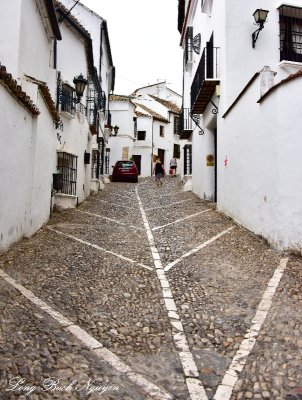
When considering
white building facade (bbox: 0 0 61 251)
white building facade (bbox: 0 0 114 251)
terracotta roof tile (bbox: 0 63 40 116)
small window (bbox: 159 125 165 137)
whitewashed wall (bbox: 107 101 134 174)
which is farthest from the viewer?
small window (bbox: 159 125 165 137)

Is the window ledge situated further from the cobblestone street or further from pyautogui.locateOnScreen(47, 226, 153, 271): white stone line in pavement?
the cobblestone street

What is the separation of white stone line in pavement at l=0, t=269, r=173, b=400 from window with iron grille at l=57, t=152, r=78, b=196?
7.32 meters

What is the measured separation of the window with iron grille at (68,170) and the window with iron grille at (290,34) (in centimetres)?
716

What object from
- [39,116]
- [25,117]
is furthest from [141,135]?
[25,117]

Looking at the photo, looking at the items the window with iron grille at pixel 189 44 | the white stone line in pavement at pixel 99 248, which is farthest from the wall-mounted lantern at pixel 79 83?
the window with iron grille at pixel 189 44

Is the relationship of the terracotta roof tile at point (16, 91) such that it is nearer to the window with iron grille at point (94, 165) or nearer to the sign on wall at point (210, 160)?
the sign on wall at point (210, 160)

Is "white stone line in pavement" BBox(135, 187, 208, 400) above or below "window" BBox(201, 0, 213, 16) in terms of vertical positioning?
below

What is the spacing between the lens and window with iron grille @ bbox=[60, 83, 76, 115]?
11094 millimetres

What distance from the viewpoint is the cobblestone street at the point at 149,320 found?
257cm

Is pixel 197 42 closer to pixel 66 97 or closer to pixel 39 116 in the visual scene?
pixel 66 97

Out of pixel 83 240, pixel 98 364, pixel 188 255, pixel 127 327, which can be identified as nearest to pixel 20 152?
pixel 83 240

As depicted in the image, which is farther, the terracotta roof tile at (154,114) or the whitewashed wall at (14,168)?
the terracotta roof tile at (154,114)

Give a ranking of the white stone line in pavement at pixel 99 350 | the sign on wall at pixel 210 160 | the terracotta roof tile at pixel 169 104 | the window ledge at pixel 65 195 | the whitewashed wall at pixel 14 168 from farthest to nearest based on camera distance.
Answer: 1. the terracotta roof tile at pixel 169 104
2. the sign on wall at pixel 210 160
3. the window ledge at pixel 65 195
4. the whitewashed wall at pixel 14 168
5. the white stone line in pavement at pixel 99 350

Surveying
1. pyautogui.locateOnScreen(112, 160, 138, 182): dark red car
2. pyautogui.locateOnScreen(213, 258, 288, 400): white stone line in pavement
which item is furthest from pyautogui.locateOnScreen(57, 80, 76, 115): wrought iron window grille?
pyautogui.locateOnScreen(112, 160, 138, 182): dark red car
